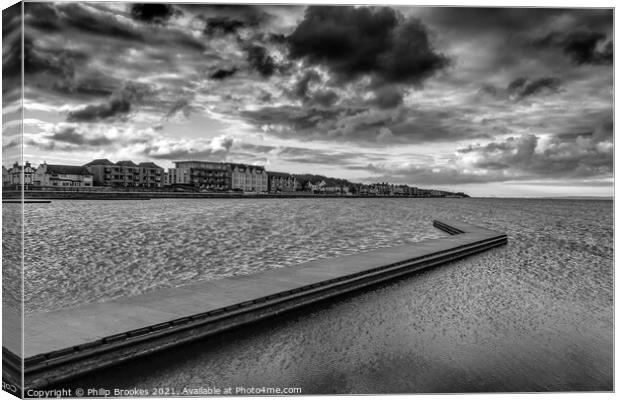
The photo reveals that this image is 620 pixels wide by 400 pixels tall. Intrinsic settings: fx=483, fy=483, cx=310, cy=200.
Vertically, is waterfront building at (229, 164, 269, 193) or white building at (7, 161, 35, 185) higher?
waterfront building at (229, 164, 269, 193)

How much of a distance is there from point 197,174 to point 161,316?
165362 mm

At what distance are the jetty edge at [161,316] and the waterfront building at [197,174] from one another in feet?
515

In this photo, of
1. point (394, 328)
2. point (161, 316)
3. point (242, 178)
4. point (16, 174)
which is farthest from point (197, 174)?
point (16, 174)

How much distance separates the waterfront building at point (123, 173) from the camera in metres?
149

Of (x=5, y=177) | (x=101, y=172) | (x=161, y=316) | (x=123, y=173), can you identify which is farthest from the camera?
(x=123, y=173)

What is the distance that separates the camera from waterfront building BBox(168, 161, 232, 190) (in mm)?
171000

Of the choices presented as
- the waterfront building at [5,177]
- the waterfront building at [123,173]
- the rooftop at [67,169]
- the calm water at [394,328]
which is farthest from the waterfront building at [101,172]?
the waterfront building at [5,177]

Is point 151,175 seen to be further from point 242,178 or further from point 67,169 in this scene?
point 242,178

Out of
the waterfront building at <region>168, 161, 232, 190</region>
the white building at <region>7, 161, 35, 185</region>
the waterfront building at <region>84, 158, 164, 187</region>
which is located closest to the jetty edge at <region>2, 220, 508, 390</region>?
the white building at <region>7, 161, 35, 185</region>

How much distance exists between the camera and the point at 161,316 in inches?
425

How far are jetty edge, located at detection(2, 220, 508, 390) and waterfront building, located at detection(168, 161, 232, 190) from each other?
15710cm

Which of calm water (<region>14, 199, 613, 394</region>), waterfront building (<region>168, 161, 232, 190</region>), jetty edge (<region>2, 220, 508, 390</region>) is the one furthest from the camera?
waterfront building (<region>168, 161, 232, 190</region>)

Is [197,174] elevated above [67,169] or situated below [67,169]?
above

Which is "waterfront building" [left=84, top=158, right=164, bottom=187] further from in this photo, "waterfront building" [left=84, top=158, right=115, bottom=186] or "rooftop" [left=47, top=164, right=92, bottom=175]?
"rooftop" [left=47, top=164, right=92, bottom=175]
